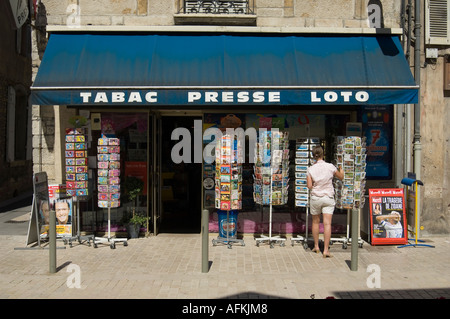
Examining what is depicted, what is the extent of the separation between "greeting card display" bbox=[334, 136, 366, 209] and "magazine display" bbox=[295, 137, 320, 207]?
0.51 meters

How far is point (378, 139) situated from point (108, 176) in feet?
18.0

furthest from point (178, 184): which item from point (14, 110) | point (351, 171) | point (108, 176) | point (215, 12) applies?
point (14, 110)

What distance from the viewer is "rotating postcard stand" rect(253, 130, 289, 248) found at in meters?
8.36

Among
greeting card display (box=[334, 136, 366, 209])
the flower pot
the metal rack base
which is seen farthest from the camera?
the flower pot

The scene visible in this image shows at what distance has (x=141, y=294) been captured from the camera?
19.3ft

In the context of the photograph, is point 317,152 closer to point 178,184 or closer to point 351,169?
point 351,169

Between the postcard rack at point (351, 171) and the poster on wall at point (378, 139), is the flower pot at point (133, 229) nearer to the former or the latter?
the postcard rack at point (351, 171)

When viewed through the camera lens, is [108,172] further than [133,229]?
No

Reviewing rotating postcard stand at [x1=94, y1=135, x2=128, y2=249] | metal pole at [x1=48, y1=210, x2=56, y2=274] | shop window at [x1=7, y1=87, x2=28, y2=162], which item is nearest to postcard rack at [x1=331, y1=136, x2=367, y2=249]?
rotating postcard stand at [x1=94, y1=135, x2=128, y2=249]

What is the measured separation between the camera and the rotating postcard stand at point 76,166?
27.5 feet

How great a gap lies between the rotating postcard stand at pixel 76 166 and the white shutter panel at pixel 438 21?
7367 millimetres

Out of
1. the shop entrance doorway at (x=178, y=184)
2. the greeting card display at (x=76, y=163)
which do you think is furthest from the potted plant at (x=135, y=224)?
the shop entrance doorway at (x=178, y=184)

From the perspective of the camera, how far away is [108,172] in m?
8.42

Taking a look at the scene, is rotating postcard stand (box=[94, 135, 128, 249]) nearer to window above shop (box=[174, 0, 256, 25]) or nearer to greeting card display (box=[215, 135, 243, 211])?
greeting card display (box=[215, 135, 243, 211])
